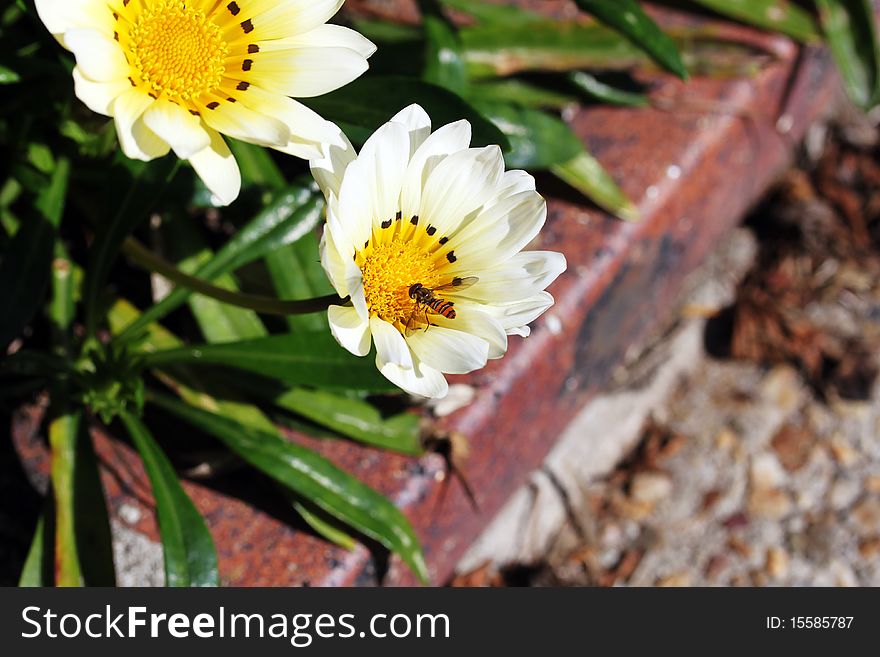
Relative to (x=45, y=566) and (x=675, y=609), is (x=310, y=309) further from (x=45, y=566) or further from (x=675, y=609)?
(x=675, y=609)

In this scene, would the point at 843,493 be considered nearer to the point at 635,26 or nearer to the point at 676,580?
the point at 676,580

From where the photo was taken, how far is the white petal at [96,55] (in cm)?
111

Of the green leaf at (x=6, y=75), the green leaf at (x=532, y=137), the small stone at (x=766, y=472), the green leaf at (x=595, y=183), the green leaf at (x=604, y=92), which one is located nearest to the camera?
the green leaf at (x=6, y=75)

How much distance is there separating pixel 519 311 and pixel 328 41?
382mm

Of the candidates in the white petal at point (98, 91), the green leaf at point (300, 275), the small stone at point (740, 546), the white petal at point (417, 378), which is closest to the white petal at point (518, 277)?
the white petal at point (417, 378)

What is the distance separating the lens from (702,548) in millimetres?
2469

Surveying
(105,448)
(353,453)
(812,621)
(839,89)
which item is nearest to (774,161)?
(839,89)

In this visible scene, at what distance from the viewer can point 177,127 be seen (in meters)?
1.17

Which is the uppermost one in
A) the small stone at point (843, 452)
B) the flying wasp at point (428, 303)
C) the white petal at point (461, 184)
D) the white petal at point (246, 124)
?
the white petal at point (246, 124)

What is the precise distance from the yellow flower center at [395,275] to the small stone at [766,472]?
1.54 m

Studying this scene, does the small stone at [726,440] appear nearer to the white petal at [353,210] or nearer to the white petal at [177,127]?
the white petal at [353,210]

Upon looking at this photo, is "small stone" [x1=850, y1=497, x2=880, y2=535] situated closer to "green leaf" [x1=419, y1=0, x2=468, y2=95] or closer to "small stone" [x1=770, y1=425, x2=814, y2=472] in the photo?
"small stone" [x1=770, y1=425, x2=814, y2=472]

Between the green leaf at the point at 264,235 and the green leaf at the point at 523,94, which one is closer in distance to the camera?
the green leaf at the point at 264,235

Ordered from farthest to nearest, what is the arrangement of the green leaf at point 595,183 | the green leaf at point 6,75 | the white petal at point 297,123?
1. the green leaf at point 595,183
2. the green leaf at point 6,75
3. the white petal at point 297,123
